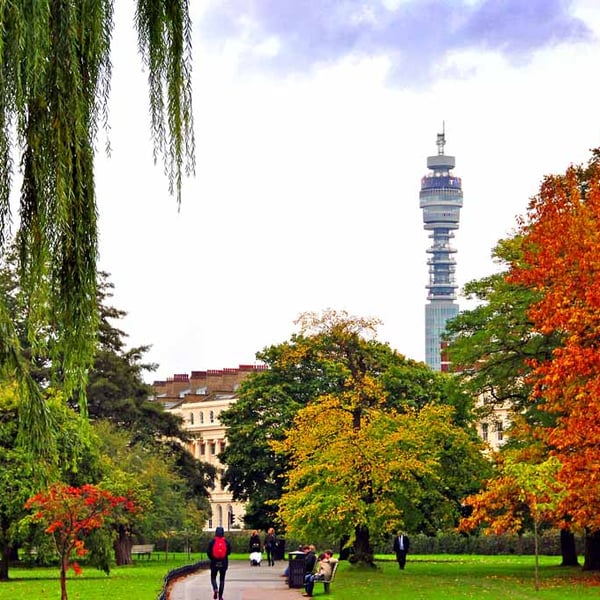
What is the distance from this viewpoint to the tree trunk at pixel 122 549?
66.1 meters

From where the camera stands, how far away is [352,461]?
4809 centimetres

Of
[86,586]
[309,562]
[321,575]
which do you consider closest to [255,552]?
[86,586]

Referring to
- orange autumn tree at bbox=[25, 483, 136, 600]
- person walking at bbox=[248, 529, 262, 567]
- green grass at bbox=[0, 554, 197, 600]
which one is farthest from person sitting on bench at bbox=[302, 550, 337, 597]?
person walking at bbox=[248, 529, 262, 567]

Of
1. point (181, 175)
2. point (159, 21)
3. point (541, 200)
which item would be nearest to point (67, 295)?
point (181, 175)

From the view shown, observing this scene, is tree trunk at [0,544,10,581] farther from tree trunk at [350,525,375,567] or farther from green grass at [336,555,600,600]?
tree trunk at [350,525,375,567]

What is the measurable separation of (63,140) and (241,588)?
2969 centimetres

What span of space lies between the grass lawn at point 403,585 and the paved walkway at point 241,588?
76cm

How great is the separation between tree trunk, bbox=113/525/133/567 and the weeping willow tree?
54.7 meters

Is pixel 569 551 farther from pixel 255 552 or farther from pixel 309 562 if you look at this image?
pixel 309 562

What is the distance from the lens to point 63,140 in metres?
10.9

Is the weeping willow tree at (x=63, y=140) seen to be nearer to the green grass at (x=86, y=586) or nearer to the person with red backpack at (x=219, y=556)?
the person with red backpack at (x=219, y=556)

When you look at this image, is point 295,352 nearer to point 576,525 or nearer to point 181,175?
point 576,525

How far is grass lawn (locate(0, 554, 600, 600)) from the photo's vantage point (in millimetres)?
36031

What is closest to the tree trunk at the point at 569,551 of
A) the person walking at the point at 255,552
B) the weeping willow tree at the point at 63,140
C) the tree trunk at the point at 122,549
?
the person walking at the point at 255,552
